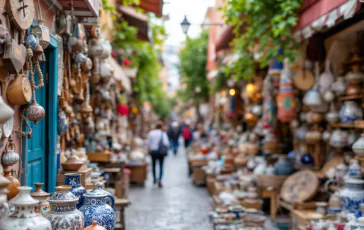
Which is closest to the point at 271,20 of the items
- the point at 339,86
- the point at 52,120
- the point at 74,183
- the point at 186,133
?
the point at 339,86

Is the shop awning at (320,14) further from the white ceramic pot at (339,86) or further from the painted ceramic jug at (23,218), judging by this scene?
the painted ceramic jug at (23,218)

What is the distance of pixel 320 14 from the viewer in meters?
6.54

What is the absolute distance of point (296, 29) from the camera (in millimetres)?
7520

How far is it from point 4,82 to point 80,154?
3.16 meters

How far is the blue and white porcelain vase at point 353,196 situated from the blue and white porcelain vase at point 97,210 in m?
3.35

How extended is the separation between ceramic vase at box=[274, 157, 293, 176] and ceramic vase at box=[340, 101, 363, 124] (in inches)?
72.4

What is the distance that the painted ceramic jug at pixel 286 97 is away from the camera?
8.74m

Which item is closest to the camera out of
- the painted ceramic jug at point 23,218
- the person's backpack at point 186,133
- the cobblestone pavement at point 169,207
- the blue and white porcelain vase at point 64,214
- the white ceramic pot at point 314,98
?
the painted ceramic jug at point 23,218

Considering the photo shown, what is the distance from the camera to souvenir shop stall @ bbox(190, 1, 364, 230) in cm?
641

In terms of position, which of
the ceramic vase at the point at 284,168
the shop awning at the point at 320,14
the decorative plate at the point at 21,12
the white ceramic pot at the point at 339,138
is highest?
the shop awning at the point at 320,14

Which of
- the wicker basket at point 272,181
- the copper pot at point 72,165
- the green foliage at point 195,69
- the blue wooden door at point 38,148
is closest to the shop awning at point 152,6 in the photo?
the wicker basket at point 272,181

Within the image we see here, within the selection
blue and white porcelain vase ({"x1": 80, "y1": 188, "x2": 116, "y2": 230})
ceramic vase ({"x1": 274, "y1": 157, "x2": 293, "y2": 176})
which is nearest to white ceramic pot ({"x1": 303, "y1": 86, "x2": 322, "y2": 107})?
ceramic vase ({"x1": 274, "y1": 157, "x2": 293, "y2": 176})

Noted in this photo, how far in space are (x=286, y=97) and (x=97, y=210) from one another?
5695 millimetres

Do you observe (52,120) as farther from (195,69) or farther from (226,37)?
(195,69)
